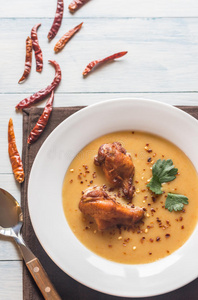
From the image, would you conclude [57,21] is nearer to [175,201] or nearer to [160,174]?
[160,174]

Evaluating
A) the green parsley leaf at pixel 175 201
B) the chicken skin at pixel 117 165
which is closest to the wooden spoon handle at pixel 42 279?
the chicken skin at pixel 117 165

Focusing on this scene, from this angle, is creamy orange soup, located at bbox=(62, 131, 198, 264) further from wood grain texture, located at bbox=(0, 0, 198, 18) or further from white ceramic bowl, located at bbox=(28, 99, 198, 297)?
wood grain texture, located at bbox=(0, 0, 198, 18)

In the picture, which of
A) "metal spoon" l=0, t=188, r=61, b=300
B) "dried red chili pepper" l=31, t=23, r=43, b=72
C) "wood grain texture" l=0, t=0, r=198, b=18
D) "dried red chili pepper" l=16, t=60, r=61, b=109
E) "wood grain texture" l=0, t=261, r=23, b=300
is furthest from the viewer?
"wood grain texture" l=0, t=0, r=198, b=18

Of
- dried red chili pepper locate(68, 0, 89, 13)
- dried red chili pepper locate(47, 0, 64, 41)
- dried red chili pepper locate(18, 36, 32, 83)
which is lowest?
dried red chili pepper locate(18, 36, 32, 83)

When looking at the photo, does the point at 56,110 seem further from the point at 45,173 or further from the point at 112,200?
the point at 112,200

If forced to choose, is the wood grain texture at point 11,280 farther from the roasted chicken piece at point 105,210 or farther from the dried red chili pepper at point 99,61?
the dried red chili pepper at point 99,61

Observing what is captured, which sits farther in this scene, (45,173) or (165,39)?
(165,39)

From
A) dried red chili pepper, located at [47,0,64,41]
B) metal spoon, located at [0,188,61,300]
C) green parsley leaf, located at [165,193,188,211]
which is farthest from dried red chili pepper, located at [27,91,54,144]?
green parsley leaf, located at [165,193,188,211]

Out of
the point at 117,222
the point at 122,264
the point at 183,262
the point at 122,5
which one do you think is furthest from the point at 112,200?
the point at 122,5
